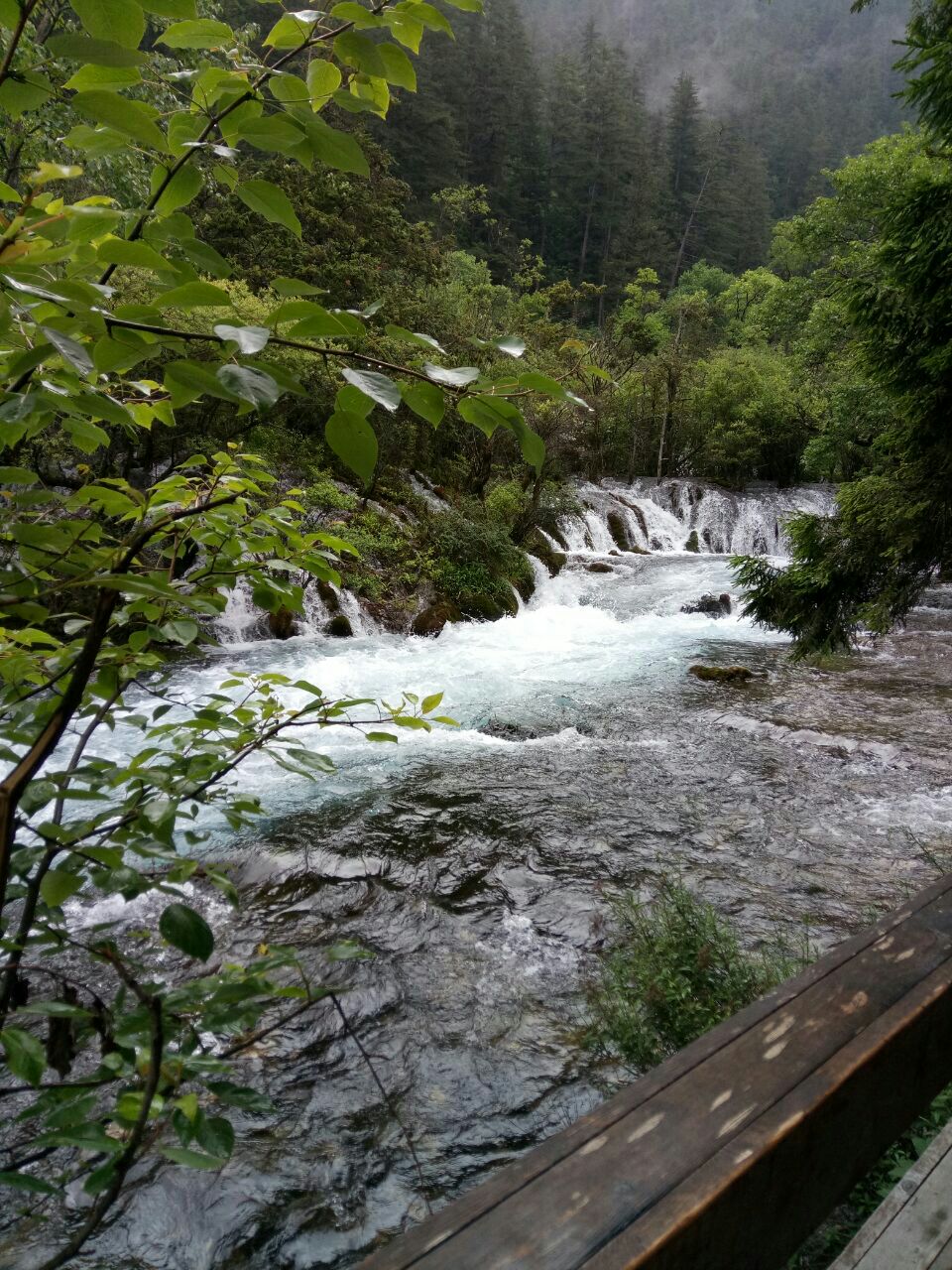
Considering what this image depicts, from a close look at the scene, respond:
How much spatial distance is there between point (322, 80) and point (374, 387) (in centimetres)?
47

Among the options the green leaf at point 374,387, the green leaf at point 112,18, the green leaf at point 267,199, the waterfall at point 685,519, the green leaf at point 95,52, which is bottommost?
the green leaf at point 374,387

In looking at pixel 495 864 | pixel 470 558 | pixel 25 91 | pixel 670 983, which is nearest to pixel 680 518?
pixel 470 558

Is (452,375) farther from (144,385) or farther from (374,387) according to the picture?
(144,385)

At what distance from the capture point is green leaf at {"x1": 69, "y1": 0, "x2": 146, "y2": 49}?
0.68 metres

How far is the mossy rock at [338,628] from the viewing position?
1129 cm

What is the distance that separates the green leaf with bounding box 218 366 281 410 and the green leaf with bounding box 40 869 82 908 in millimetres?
648

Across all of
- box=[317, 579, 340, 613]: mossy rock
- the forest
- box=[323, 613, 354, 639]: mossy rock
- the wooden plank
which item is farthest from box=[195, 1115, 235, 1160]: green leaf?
box=[317, 579, 340, 613]: mossy rock

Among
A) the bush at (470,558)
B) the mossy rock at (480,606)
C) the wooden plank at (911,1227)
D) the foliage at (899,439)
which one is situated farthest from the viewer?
the bush at (470,558)

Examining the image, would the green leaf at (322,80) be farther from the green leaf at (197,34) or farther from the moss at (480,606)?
the moss at (480,606)

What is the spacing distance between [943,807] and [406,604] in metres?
8.45

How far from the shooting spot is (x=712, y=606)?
1356 centimetres

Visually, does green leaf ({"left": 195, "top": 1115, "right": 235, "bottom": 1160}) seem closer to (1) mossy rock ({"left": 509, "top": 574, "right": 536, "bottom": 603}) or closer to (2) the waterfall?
(1) mossy rock ({"left": 509, "top": 574, "right": 536, "bottom": 603})

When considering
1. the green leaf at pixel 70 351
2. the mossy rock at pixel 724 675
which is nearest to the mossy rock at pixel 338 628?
the mossy rock at pixel 724 675

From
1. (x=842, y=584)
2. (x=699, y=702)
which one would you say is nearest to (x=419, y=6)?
(x=842, y=584)
